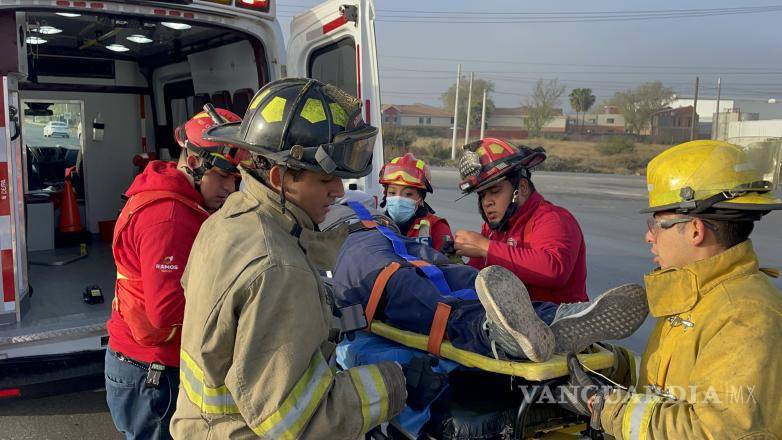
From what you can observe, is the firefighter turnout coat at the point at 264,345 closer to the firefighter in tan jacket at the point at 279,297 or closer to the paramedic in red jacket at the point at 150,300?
the firefighter in tan jacket at the point at 279,297

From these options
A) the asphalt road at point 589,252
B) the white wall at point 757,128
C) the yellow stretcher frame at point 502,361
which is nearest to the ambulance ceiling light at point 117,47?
the asphalt road at point 589,252

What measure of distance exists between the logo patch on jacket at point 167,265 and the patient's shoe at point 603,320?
144 centimetres

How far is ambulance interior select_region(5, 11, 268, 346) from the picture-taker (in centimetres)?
629

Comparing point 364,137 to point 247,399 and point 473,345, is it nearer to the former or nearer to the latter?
point 247,399

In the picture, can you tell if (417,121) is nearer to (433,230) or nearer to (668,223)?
(433,230)

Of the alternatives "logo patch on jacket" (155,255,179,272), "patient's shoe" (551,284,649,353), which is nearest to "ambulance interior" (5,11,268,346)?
"logo patch on jacket" (155,255,179,272)

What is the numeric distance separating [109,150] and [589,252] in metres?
7.08

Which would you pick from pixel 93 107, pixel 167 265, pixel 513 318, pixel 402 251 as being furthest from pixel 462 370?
pixel 93 107

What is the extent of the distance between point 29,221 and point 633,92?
6591cm

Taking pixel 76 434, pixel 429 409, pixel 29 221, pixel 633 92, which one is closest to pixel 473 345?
pixel 429 409

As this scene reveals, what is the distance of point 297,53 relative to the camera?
4988 millimetres

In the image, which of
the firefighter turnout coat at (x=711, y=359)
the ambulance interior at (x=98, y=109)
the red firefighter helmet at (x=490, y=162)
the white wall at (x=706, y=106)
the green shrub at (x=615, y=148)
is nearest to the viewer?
the firefighter turnout coat at (x=711, y=359)

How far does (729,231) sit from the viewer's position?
1.80 meters

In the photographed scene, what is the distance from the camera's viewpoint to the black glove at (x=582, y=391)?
186 cm
